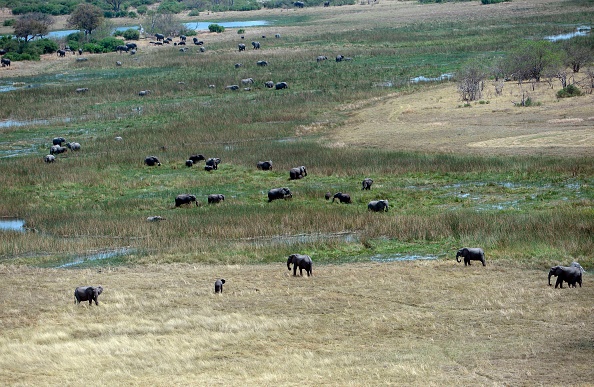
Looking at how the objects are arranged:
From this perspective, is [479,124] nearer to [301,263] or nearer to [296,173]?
[296,173]

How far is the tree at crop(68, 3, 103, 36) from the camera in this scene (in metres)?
110

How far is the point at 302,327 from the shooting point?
861 inches

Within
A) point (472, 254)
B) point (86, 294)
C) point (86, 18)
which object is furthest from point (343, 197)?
point (86, 18)

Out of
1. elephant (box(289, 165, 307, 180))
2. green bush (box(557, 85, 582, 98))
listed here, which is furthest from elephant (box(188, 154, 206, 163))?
green bush (box(557, 85, 582, 98))

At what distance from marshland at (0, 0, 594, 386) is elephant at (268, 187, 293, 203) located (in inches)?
14.5

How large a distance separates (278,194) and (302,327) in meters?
16.7

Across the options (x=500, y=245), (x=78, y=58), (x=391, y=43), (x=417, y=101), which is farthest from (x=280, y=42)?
(x=500, y=245)

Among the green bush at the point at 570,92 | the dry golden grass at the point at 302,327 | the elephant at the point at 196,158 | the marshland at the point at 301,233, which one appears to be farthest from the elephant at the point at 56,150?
the green bush at the point at 570,92

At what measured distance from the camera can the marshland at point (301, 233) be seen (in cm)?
1973

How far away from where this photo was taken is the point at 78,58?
9450cm

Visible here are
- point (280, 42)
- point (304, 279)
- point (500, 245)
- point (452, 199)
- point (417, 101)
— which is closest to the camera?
point (304, 279)

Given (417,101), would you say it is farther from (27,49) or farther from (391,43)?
(27,49)

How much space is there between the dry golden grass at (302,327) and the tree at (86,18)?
87391mm

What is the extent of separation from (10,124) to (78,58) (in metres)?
33.8
